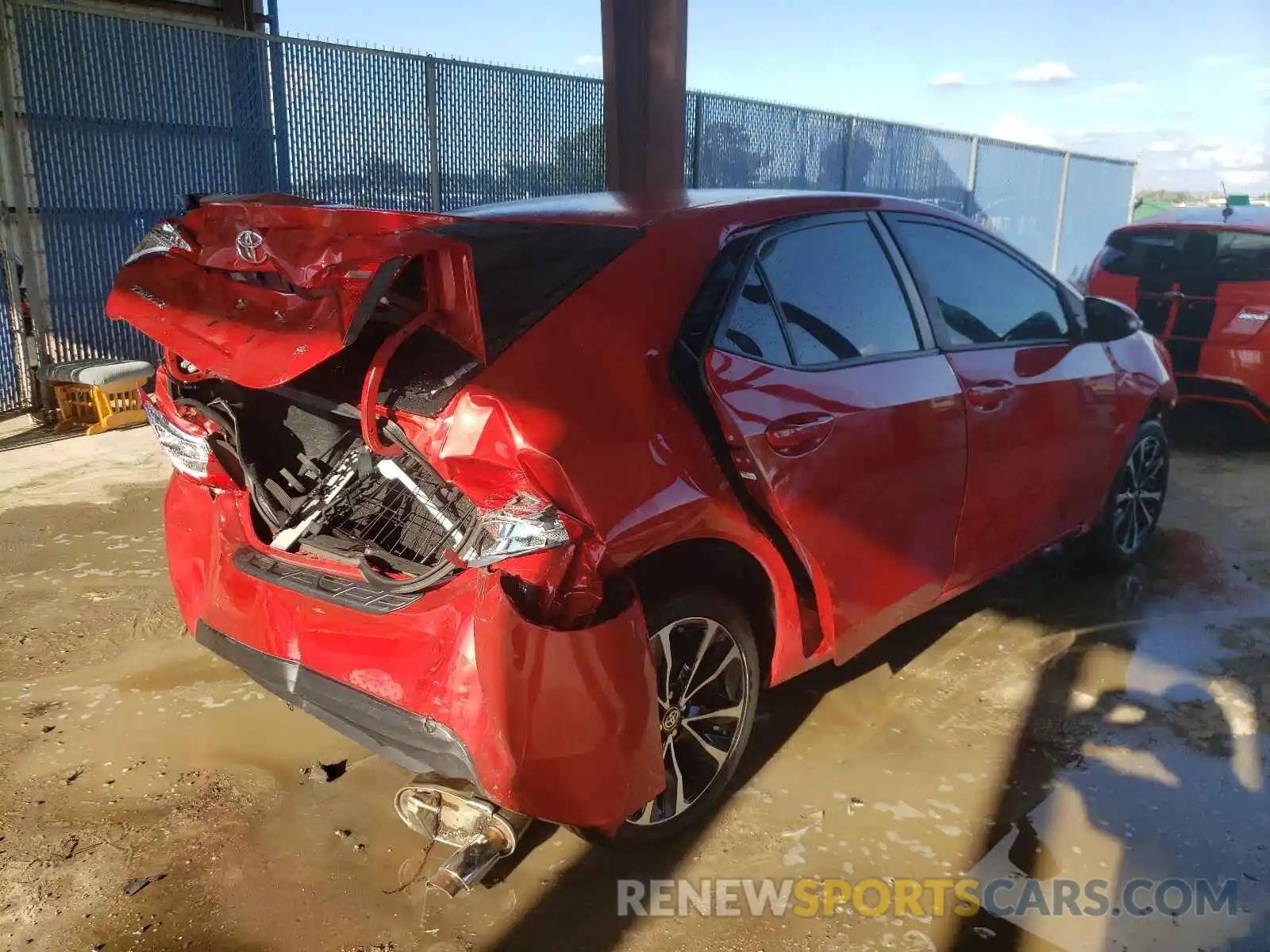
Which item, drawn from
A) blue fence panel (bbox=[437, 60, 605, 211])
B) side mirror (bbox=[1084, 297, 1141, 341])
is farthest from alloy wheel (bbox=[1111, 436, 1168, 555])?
blue fence panel (bbox=[437, 60, 605, 211])

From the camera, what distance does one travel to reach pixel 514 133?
9375mm

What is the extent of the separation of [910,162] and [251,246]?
43.7ft

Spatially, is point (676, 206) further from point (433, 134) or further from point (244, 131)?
point (433, 134)

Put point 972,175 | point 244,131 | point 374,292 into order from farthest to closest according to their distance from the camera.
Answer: point 972,175 → point 244,131 → point 374,292

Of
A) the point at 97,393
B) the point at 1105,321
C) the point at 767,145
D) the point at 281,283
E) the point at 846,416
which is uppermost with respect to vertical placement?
the point at 767,145

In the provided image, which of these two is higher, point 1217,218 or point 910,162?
point 910,162

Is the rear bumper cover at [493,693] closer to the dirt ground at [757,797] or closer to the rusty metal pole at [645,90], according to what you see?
the dirt ground at [757,797]

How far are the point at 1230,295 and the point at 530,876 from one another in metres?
6.31

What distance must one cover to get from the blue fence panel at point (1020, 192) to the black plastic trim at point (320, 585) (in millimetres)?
14380

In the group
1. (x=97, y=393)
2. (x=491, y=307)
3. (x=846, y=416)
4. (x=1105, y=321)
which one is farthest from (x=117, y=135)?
(x=1105, y=321)

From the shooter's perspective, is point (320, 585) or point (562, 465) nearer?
point (562, 465)

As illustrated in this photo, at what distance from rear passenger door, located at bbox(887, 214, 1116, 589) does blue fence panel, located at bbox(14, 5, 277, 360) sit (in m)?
6.05

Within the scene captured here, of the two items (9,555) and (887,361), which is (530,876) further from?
(9,555)

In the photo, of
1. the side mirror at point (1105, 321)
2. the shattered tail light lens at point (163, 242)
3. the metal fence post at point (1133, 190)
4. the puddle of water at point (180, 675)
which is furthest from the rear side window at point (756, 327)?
the metal fence post at point (1133, 190)
